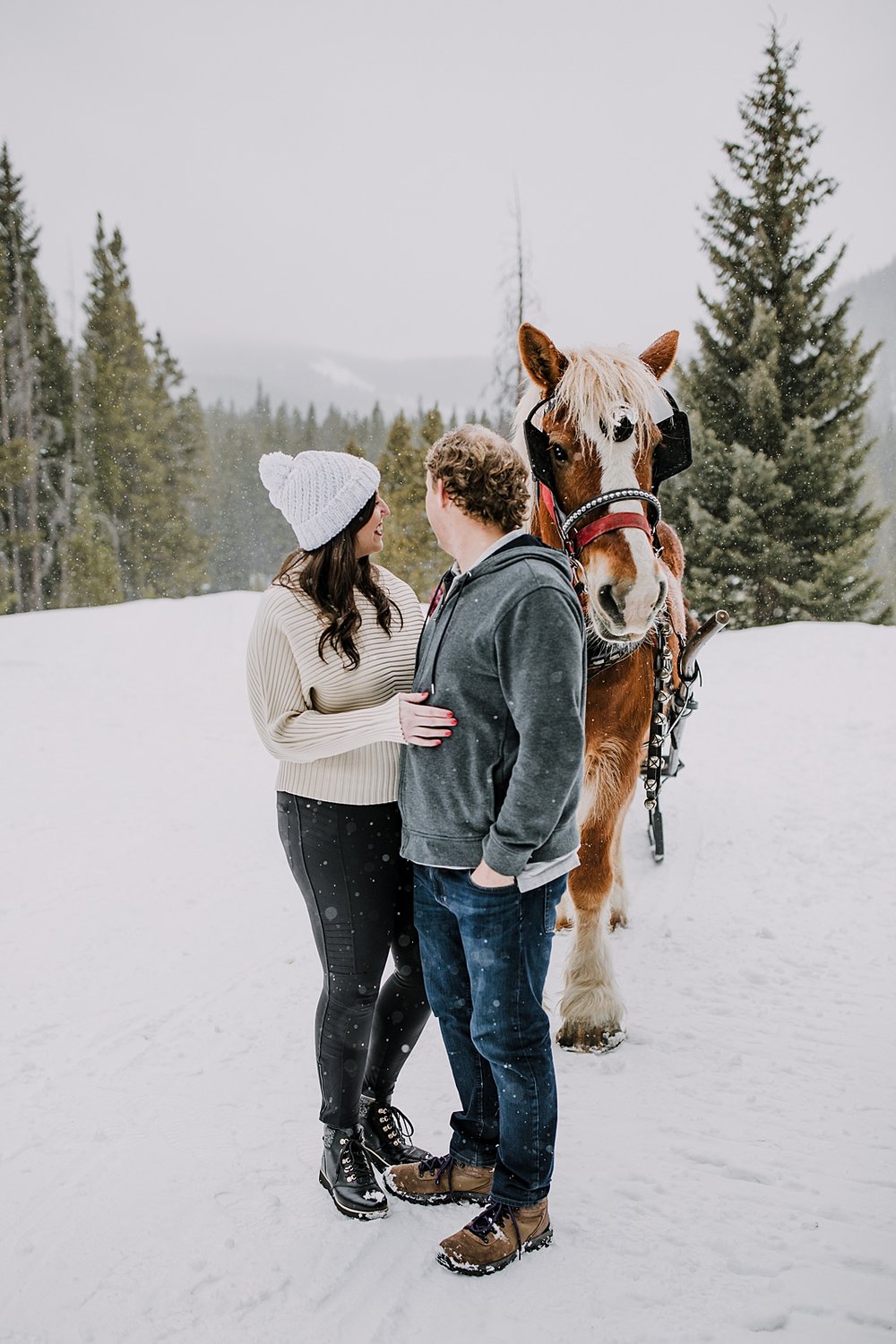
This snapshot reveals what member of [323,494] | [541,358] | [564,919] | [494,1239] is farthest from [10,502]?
[494,1239]

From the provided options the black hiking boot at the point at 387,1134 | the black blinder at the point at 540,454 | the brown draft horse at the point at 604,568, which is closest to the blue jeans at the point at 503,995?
the black hiking boot at the point at 387,1134

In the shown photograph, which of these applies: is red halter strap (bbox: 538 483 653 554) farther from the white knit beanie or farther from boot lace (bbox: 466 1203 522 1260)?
boot lace (bbox: 466 1203 522 1260)

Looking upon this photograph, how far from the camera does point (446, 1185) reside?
222 centimetres

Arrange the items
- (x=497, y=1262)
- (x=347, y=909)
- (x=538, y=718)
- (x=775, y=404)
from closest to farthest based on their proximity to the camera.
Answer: (x=538, y=718) → (x=497, y=1262) → (x=347, y=909) → (x=775, y=404)

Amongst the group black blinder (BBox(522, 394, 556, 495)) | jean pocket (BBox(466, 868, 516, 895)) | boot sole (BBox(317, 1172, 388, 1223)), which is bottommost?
boot sole (BBox(317, 1172, 388, 1223))

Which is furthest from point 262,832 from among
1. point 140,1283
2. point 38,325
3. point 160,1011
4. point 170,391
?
point 170,391

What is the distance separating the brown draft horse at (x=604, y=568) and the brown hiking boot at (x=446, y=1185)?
0.95m

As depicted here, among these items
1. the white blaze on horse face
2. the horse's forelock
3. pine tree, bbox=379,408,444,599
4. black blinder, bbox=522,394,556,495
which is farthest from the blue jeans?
pine tree, bbox=379,408,444,599

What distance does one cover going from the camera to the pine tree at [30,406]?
72.6ft

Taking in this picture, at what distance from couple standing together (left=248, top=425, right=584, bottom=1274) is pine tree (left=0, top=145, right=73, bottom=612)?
2222cm

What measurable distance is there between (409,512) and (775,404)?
10.3 meters

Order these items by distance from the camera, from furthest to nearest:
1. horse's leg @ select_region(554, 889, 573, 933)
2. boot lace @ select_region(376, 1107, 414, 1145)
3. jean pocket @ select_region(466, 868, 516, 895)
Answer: horse's leg @ select_region(554, 889, 573, 933), boot lace @ select_region(376, 1107, 414, 1145), jean pocket @ select_region(466, 868, 516, 895)

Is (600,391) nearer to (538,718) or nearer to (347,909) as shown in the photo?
(538,718)

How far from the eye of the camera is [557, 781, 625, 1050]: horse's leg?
10.2ft
